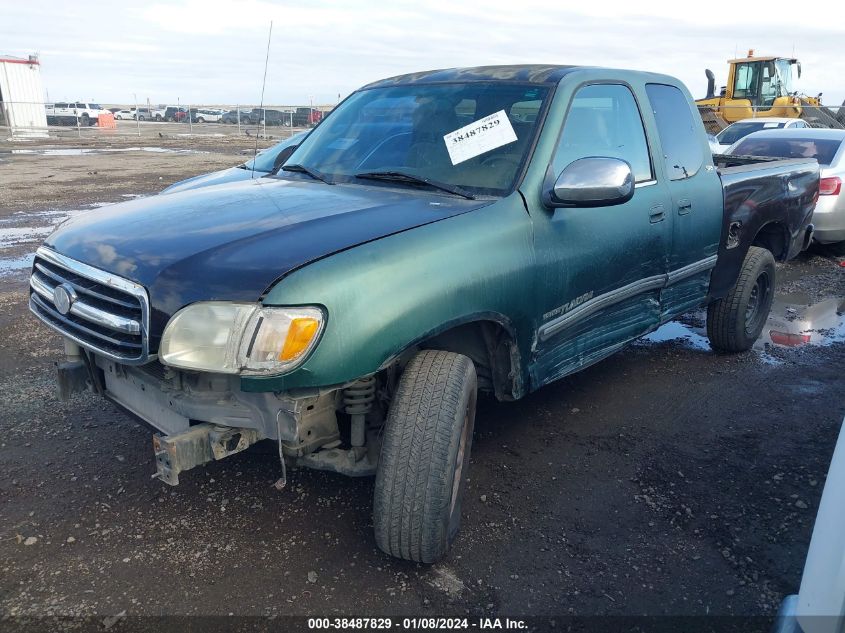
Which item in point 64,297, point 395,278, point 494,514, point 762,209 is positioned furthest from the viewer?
point 762,209

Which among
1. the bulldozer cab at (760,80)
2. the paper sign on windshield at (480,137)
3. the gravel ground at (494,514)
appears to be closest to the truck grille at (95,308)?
the gravel ground at (494,514)

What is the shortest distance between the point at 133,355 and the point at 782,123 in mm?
16035

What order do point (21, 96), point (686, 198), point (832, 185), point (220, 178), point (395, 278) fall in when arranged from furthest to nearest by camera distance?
point (21, 96) < point (832, 185) < point (220, 178) < point (686, 198) < point (395, 278)

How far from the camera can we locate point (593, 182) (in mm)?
3031

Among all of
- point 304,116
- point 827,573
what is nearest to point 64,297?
point 827,573

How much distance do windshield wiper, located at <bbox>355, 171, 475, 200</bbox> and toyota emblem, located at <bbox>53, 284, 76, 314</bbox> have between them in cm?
142

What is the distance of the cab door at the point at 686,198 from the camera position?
163 inches

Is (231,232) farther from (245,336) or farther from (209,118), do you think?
(209,118)

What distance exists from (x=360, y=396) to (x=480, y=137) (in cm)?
139

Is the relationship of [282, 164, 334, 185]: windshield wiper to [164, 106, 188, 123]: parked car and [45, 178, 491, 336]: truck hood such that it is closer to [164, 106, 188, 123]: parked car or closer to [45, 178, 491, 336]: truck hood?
[45, 178, 491, 336]: truck hood

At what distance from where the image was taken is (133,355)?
2.45 m

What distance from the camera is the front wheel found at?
16.7ft

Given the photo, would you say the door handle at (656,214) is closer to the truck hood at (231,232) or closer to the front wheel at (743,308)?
the truck hood at (231,232)

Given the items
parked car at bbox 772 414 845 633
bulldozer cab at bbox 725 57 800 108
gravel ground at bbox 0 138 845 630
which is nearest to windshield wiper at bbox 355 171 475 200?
gravel ground at bbox 0 138 845 630
